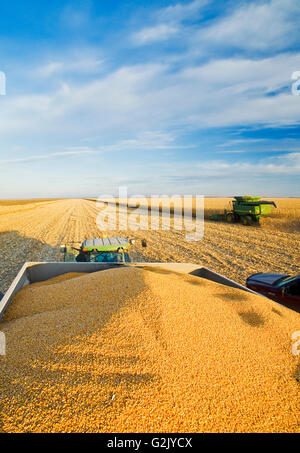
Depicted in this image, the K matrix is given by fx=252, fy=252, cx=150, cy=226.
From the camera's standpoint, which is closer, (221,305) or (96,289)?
(221,305)

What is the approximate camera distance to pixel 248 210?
23562 mm

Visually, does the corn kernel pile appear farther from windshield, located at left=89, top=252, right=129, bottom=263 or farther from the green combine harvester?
the green combine harvester

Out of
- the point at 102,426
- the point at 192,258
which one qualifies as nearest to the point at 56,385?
the point at 102,426

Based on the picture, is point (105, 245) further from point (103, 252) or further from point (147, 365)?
point (147, 365)

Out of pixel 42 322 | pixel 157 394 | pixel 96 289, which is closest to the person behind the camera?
pixel 157 394

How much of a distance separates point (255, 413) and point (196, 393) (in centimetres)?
43

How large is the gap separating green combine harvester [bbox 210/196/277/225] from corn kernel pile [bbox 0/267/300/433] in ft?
71.1

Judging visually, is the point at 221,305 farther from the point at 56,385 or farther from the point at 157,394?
the point at 56,385

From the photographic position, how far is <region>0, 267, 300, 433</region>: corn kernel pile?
167 cm

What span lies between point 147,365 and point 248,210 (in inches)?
928

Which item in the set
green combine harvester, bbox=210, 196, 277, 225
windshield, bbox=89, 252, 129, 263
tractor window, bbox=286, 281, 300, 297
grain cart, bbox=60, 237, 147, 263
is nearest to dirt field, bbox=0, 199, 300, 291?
tractor window, bbox=286, 281, 300, 297

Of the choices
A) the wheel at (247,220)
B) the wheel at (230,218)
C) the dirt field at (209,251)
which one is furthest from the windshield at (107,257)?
the wheel at (230,218)

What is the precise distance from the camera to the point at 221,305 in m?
3.15

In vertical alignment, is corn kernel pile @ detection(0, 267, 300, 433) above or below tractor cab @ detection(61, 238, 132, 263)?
below
